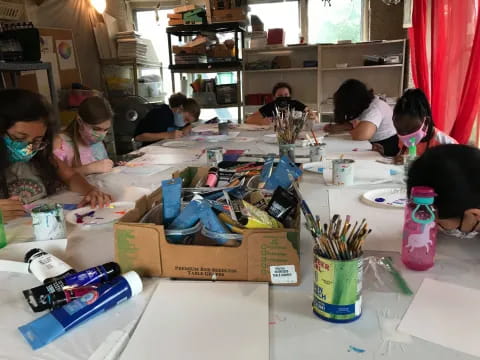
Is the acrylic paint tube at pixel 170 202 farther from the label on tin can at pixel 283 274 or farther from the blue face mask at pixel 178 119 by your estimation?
the blue face mask at pixel 178 119

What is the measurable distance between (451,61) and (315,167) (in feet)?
6.08

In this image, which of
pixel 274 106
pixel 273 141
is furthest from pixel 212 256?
pixel 274 106

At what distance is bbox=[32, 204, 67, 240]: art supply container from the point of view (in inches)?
39.2

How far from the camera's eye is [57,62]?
395 centimetres

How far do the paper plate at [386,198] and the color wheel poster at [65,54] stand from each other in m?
3.69

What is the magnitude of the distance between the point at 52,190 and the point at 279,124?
975 mm

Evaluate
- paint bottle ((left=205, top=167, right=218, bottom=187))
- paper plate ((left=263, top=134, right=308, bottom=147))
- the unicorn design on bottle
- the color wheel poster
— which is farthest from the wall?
the unicorn design on bottle

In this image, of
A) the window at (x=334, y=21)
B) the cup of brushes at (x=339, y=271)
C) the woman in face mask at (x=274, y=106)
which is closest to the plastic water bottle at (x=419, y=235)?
the cup of brushes at (x=339, y=271)

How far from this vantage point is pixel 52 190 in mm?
1511

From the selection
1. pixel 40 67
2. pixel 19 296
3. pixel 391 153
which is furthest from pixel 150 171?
pixel 40 67

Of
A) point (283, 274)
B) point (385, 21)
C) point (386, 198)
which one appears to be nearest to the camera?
point (283, 274)

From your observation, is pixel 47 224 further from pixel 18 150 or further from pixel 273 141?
pixel 273 141

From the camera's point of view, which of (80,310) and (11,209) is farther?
(11,209)

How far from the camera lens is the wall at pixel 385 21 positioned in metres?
4.25
